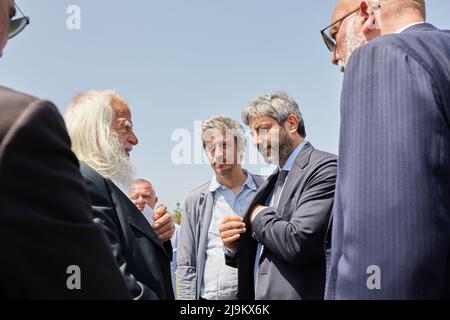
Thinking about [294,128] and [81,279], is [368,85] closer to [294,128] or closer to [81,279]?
[81,279]

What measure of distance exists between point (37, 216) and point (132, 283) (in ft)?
4.37

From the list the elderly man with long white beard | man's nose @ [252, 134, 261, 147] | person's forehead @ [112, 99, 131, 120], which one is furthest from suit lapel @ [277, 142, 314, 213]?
person's forehead @ [112, 99, 131, 120]

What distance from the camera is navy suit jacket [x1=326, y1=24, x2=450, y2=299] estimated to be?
121 cm

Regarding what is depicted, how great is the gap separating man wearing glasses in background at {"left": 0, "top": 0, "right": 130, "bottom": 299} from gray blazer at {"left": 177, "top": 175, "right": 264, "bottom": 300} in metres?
3.32

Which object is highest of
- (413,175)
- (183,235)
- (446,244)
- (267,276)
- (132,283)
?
(413,175)

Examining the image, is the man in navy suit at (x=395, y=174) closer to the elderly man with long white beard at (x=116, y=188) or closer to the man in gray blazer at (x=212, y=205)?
the elderly man with long white beard at (x=116, y=188)

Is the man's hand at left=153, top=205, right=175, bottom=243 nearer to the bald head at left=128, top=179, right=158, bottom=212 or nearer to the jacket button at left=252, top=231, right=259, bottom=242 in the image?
the jacket button at left=252, top=231, right=259, bottom=242

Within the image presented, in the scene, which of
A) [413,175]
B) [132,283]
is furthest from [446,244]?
[132,283]

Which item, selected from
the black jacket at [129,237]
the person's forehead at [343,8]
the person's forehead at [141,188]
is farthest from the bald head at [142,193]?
the person's forehead at [343,8]

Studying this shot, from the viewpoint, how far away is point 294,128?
132 inches

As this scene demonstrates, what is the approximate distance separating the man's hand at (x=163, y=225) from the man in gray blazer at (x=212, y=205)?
107 cm

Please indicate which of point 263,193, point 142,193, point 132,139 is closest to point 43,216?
point 132,139

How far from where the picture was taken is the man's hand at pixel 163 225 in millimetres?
2865
